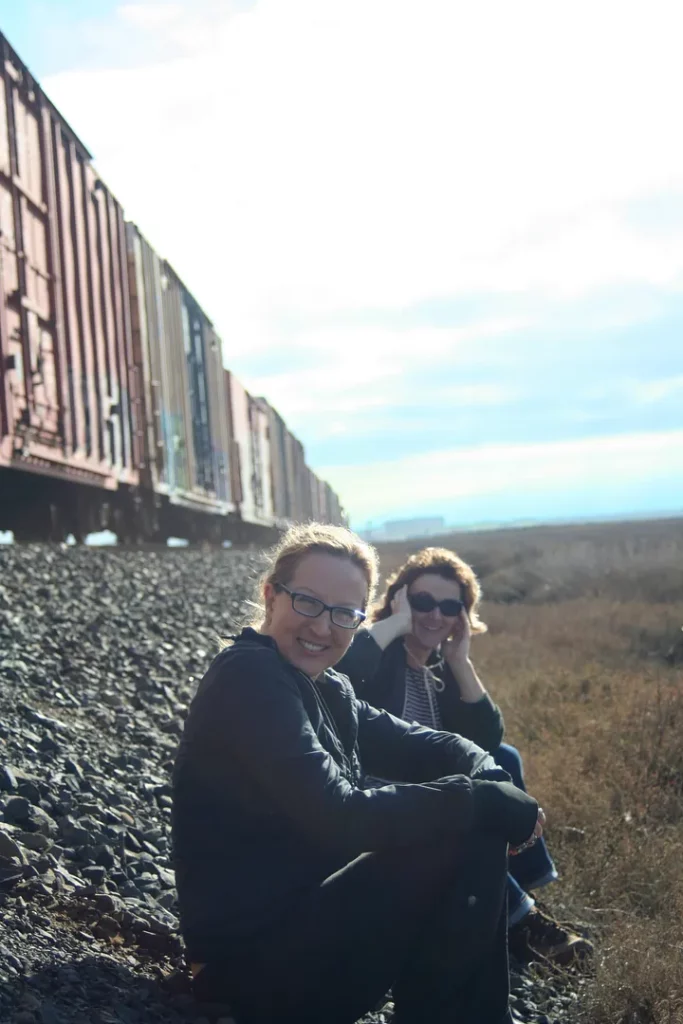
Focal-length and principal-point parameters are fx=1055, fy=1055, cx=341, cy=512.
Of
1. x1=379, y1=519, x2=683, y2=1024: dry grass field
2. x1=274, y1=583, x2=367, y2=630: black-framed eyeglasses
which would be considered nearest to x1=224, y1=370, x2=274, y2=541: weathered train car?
x1=379, y1=519, x2=683, y2=1024: dry grass field

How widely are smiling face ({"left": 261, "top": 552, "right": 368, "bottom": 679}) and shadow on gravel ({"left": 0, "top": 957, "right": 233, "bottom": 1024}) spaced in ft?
3.13

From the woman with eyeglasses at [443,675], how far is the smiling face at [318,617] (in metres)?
1.13

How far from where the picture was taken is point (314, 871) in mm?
2699

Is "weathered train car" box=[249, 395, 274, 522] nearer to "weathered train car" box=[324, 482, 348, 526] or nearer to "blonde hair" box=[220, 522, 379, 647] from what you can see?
"weathered train car" box=[324, 482, 348, 526]

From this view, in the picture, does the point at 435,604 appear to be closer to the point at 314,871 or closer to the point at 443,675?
the point at 443,675

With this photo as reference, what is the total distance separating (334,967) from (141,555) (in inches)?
435

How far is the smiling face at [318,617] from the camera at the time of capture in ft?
9.40

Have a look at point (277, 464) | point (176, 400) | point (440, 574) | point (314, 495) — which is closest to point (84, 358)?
point (176, 400)

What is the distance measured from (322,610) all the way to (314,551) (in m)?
0.18

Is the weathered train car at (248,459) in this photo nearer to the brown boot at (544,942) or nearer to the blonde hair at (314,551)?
the brown boot at (544,942)

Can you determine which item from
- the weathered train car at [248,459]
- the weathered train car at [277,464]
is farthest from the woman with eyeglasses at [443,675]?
the weathered train car at [277,464]

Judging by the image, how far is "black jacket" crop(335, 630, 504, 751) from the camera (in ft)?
13.3

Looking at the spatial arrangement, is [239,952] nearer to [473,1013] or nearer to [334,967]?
[334,967]

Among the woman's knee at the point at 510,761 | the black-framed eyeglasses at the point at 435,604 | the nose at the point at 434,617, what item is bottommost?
the woman's knee at the point at 510,761
